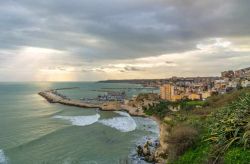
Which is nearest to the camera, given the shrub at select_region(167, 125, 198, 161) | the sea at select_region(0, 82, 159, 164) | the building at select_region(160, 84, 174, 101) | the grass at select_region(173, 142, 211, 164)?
the grass at select_region(173, 142, 211, 164)

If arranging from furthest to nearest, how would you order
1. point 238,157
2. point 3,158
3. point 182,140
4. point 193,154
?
1. point 3,158
2. point 182,140
3. point 193,154
4. point 238,157

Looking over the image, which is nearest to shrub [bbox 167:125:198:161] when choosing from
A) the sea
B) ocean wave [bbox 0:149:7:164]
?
the sea

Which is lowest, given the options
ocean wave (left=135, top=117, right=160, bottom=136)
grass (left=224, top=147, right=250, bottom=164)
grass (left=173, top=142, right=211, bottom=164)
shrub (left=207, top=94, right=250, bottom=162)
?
ocean wave (left=135, top=117, right=160, bottom=136)

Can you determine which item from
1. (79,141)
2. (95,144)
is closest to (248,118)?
(95,144)

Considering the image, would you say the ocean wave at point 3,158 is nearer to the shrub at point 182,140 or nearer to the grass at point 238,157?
the shrub at point 182,140

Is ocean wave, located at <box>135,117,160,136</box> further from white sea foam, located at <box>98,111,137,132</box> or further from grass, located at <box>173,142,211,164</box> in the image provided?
grass, located at <box>173,142,211,164</box>

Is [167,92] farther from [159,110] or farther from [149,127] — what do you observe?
[149,127]

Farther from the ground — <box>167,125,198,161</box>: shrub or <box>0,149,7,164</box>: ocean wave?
<box>167,125,198,161</box>: shrub

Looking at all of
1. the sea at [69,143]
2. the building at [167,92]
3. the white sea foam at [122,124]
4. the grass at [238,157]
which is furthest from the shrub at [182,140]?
the building at [167,92]

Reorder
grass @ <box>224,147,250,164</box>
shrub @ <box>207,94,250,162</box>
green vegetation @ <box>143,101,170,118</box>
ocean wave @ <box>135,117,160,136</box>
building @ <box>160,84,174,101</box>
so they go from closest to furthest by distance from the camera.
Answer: grass @ <box>224,147,250,164</box>
shrub @ <box>207,94,250,162</box>
ocean wave @ <box>135,117,160,136</box>
green vegetation @ <box>143,101,170,118</box>
building @ <box>160,84,174,101</box>

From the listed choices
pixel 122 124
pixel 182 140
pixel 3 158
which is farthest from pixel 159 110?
pixel 182 140

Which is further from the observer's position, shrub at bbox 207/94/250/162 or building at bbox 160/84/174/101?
building at bbox 160/84/174/101
